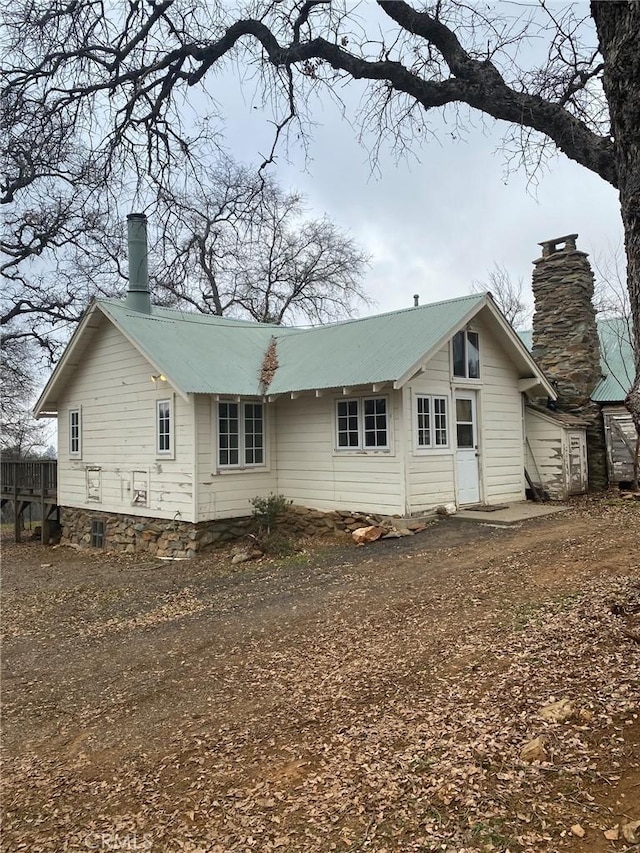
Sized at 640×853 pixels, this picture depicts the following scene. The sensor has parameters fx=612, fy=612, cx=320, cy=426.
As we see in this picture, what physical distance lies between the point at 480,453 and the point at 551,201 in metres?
7.08

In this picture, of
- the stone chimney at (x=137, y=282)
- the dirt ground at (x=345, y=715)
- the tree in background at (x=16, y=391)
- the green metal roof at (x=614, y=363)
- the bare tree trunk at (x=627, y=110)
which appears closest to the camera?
the dirt ground at (x=345, y=715)

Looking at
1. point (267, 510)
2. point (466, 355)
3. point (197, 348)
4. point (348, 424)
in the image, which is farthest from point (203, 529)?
point (466, 355)

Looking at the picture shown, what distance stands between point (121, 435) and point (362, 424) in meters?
5.95

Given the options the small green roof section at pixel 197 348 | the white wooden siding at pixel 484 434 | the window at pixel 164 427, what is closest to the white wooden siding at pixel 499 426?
the white wooden siding at pixel 484 434

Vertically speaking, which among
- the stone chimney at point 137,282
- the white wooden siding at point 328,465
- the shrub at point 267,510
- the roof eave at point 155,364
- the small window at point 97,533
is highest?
the stone chimney at point 137,282

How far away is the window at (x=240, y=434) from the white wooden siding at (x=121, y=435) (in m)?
0.73

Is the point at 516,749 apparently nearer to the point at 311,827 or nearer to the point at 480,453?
the point at 311,827

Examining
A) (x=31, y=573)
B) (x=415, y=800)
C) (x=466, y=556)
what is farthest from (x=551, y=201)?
(x=31, y=573)

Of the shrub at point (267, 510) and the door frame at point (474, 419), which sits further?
the shrub at point (267, 510)

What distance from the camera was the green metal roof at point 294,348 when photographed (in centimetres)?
1153

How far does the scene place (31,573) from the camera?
13023 mm

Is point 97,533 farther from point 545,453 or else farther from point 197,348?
point 545,453

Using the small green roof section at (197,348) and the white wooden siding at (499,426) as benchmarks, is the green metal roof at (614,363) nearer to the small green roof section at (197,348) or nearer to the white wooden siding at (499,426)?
the white wooden siding at (499,426)

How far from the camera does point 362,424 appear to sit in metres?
12.0
